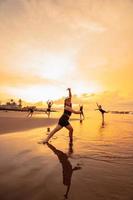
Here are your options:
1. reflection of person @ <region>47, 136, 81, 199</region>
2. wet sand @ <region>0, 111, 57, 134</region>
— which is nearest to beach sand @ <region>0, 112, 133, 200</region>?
reflection of person @ <region>47, 136, 81, 199</region>

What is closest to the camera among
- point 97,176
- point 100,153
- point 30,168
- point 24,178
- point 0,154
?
point 24,178

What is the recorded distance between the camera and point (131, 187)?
4977 millimetres

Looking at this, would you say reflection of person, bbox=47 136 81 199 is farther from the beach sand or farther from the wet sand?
the wet sand

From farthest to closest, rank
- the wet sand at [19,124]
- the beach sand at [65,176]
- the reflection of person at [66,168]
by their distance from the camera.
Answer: the wet sand at [19,124], the reflection of person at [66,168], the beach sand at [65,176]

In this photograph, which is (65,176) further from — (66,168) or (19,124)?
(19,124)

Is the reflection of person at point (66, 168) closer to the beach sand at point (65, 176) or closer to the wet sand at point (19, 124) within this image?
the beach sand at point (65, 176)

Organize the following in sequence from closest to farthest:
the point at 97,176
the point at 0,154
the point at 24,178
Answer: the point at 24,178, the point at 97,176, the point at 0,154

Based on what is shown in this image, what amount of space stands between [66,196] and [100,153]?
4617mm

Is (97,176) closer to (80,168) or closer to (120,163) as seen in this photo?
(80,168)

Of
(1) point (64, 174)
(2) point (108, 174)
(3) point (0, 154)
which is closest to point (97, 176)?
(2) point (108, 174)

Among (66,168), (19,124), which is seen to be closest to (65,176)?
(66,168)

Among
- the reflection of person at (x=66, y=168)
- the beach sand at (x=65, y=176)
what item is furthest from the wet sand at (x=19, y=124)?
the beach sand at (x=65, y=176)

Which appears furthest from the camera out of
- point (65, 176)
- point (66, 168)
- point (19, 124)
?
point (19, 124)

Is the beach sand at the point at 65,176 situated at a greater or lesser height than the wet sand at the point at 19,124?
lesser
